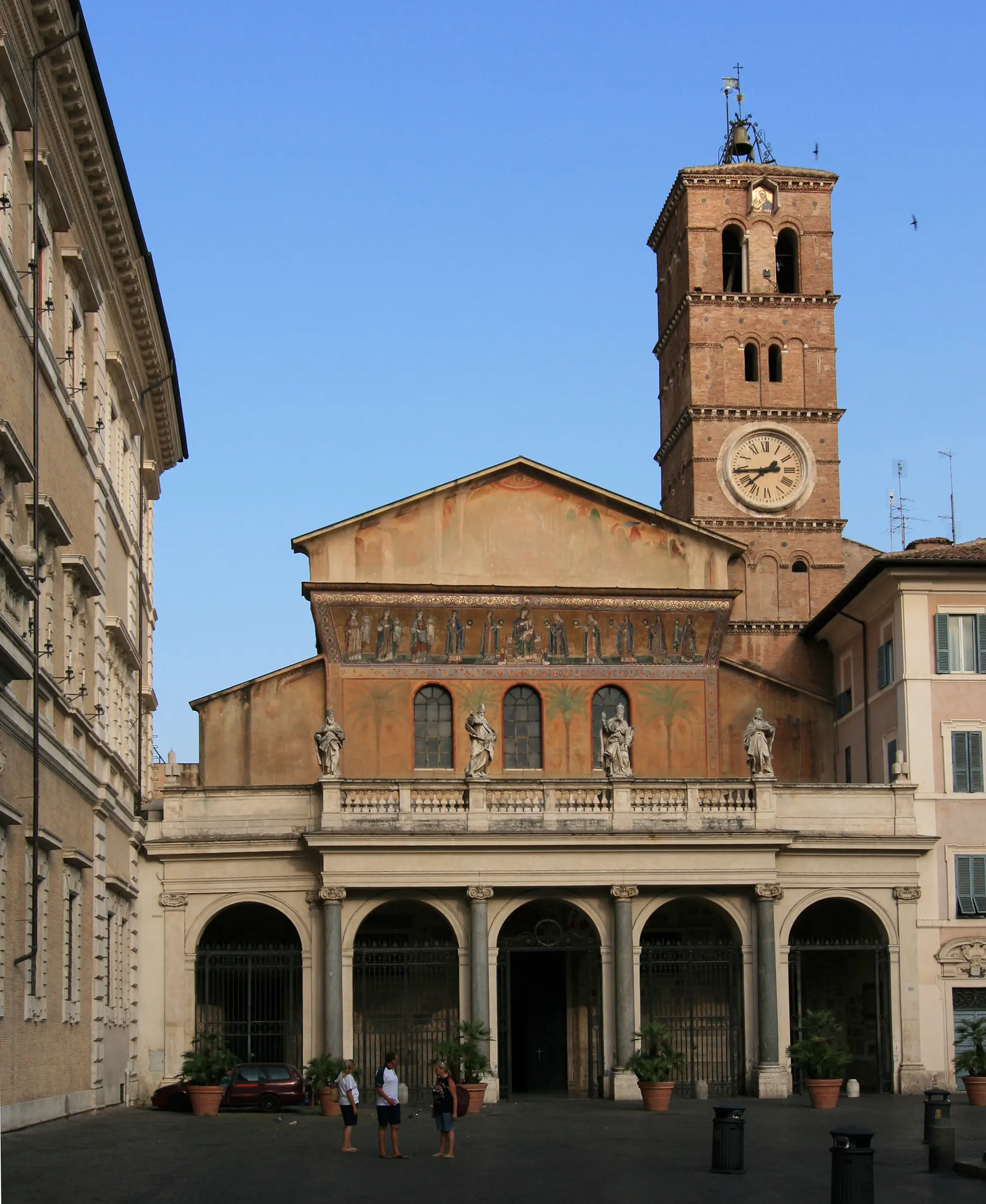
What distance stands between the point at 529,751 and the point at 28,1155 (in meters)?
22.3

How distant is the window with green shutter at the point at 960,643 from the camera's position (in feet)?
129

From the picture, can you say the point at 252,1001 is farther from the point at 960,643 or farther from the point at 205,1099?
the point at 960,643

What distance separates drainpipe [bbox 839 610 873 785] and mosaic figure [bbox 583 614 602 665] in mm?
5693

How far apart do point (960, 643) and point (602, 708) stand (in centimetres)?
785

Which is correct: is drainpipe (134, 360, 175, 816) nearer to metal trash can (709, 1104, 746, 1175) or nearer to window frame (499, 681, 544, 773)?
window frame (499, 681, 544, 773)

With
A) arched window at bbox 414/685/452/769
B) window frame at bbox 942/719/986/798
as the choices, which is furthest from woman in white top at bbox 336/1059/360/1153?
window frame at bbox 942/719/986/798

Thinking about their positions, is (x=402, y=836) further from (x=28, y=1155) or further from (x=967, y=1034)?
(x=28, y=1155)

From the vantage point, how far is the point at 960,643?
39.6 meters

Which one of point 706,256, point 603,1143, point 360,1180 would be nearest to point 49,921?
point 360,1180

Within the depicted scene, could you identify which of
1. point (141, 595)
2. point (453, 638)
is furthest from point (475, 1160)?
point (453, 638)

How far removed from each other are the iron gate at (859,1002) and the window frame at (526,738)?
22.2ft

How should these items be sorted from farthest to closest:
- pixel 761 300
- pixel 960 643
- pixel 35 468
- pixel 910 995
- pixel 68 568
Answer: pixel 761 300 → pixel 960 643 → pixel 910 995 → pixel 68 568 → pixel 35 468

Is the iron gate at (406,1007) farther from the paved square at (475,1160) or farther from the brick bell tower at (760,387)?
the brick bell tower at (760,387)

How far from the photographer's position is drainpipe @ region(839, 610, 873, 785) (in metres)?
42.1
